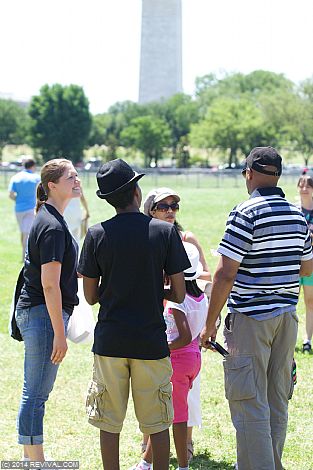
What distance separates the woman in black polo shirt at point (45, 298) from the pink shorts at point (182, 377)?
0.78m

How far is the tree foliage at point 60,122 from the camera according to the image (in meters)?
87.9

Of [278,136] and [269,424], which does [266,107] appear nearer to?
[278,136]

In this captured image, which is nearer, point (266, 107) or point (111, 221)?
point (111, 221)

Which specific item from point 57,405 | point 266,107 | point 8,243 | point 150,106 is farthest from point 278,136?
point 57,405

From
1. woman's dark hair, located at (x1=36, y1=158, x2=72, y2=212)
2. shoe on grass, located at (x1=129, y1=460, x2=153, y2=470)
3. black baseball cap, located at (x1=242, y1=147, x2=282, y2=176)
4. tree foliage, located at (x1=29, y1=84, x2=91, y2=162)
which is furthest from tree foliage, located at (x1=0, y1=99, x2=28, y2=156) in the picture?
black baseball cap, located at (x1=242, y1=147, x2=282, y2=176)

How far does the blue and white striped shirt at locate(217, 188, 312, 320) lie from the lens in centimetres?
446

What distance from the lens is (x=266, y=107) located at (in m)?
78.7

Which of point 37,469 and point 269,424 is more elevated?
point 269,424

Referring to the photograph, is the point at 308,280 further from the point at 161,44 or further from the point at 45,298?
the point at 161,44

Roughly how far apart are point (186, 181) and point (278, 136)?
97.3 ft

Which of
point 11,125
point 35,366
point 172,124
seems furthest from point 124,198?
point 11,125

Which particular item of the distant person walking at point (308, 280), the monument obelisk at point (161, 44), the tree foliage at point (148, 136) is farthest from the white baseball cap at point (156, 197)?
the monument obelisk at point (161, 44)

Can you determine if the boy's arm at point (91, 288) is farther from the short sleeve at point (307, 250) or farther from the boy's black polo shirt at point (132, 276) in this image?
the short sleeve at point (307, 250)

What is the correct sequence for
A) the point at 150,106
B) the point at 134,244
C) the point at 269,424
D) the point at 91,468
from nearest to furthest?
the point at 134,244 → the point at 269,424 → the point at 91,468 → the point at 150,106
